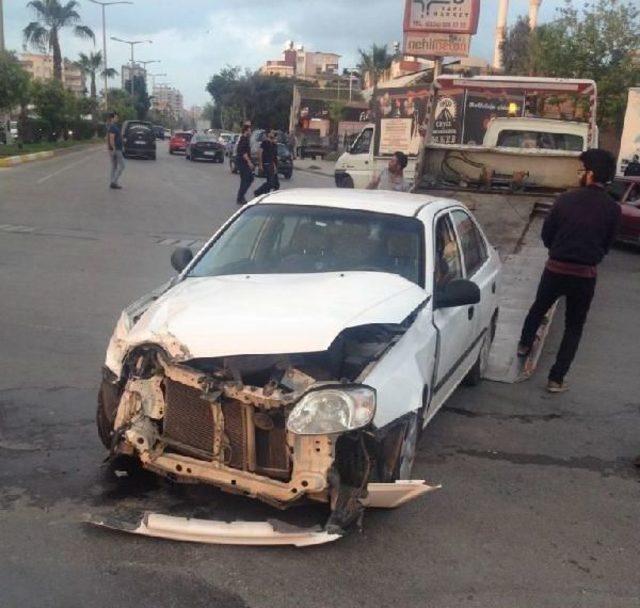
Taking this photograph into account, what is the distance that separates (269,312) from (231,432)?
2.06ft

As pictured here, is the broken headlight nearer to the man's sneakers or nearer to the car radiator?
the car radiator

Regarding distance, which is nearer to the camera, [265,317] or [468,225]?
[265,317]

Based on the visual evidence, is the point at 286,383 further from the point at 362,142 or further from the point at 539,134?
the point at 362,142

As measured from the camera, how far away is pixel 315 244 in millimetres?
5242

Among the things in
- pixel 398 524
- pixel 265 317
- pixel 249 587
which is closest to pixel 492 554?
pixel 398 524

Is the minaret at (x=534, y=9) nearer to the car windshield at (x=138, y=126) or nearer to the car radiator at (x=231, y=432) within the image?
the car windshield at (x=138, y=126)

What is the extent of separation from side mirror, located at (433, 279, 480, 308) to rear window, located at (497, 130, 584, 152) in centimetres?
989

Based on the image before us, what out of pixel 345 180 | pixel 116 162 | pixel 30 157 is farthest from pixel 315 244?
pixel 30 157

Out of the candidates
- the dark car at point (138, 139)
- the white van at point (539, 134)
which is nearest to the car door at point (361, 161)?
the white van at point (539, 134)

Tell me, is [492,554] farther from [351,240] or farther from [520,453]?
[351,240]

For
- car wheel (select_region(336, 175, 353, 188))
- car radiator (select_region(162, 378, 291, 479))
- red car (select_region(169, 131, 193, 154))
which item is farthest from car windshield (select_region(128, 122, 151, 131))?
car radiator (select_region(162, 378, 291, 479))

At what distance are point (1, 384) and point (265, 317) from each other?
2899mm

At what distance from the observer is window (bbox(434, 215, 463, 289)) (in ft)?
16.7

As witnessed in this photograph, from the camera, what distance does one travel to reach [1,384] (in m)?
5.90
